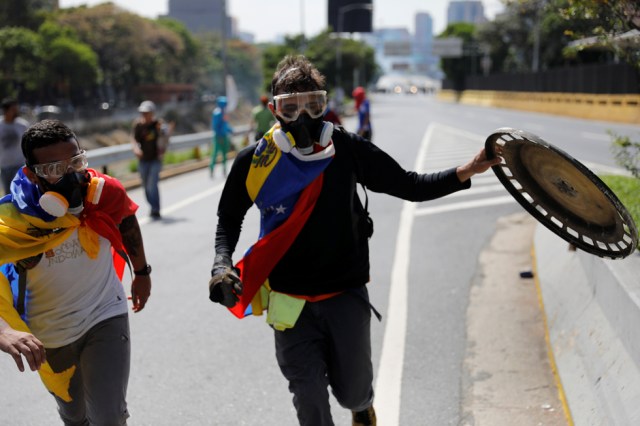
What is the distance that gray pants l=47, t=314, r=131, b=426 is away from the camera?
3.46 m

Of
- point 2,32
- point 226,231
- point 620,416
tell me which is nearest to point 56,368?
point 226,231

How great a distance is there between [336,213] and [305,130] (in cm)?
39

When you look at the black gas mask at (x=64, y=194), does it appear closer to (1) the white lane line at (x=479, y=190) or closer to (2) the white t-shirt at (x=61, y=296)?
(2) the white t-shirt at (x=61, y=296)

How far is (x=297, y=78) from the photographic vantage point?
3.45m

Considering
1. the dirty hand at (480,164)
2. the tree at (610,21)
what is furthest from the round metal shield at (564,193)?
the tree at (610,21)

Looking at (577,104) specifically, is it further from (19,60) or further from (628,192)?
(19,60)

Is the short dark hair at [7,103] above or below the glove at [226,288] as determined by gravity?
above

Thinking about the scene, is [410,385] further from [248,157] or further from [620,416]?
[248,157]

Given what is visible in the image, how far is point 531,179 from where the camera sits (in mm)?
3654

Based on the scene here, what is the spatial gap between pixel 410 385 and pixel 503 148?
213 cm

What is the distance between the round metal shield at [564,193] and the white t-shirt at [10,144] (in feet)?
25.1

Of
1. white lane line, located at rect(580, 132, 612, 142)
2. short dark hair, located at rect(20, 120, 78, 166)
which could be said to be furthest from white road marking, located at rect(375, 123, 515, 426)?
white lane line, located at rect(580, 132, 612, 142)

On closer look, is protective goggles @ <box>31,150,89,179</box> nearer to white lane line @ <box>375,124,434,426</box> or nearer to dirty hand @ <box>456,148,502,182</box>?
dirty hand @ <box>456,148,502,182</box>

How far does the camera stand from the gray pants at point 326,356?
3.42 m
